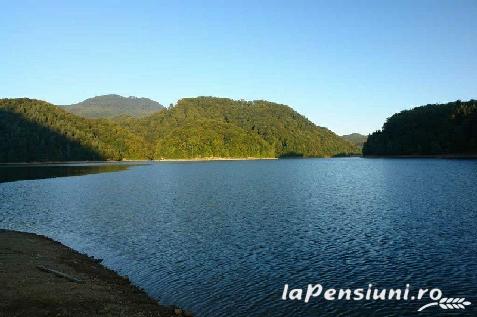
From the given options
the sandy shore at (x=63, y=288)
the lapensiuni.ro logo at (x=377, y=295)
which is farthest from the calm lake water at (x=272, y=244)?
the sandy shore at (x=63, y=288)

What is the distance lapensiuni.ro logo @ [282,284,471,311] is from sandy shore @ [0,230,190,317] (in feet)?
23.9

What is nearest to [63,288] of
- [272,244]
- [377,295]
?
[377,295]

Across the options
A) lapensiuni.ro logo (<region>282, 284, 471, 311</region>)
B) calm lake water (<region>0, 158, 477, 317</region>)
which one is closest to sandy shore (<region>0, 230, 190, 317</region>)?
calm lake water (<region>0, 158, 477, 317</region>)

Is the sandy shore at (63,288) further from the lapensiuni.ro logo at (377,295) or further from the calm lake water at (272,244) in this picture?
the lapensiuni.ro logo at (377,295)

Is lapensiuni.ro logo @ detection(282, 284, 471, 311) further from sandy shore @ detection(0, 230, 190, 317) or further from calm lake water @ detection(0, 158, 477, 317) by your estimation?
sandy shore @ detection(0, 230, 190, 317)

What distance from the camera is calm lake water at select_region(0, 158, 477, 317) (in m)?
24.2

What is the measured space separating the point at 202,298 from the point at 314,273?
28.6ft

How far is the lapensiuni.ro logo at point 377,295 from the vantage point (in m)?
22.2

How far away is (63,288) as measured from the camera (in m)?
22.1

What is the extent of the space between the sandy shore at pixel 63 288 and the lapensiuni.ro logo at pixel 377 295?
23.9 feet

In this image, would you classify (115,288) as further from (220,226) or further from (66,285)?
(220,226)

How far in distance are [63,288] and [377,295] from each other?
18.1 metres

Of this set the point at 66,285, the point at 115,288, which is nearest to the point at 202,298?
the point at 115,288

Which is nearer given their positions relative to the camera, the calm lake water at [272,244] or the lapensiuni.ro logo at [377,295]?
the lapensiuni.ro logo at [377,295]
